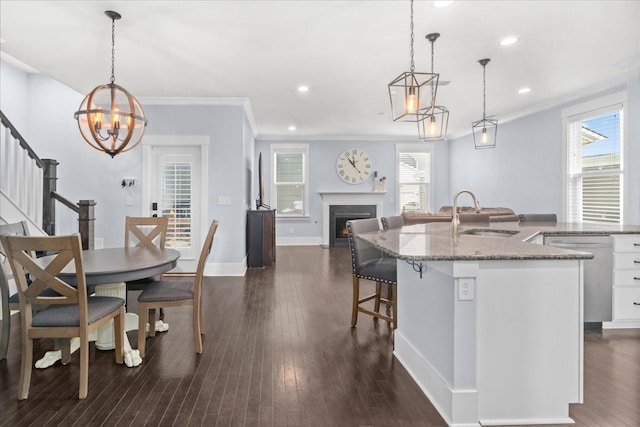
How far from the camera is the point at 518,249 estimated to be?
6.53 feet

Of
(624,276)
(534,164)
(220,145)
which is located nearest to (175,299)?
(220,145)

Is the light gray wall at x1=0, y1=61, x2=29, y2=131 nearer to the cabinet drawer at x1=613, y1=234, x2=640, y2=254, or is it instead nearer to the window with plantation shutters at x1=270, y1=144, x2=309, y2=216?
the window with plantation shutters at x1=270, y1=144, x2=309, y2=216

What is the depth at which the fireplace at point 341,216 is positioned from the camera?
929 cm

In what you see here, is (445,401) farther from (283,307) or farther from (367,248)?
(283,307)

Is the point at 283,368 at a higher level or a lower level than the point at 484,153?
lower

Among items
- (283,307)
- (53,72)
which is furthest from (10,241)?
(53,72)

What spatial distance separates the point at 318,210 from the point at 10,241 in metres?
7.55

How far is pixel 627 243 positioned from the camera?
3230 millimetres

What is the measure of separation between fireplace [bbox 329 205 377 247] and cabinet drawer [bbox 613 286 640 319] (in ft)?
20.4

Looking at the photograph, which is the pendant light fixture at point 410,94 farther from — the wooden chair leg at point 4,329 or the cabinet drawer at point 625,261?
the wooden chair leg at point 4,329

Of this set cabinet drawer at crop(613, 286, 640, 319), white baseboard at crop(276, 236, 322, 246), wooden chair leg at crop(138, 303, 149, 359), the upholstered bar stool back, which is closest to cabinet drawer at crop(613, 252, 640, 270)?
cabinet drawer at crop(613, 286, 640, 319)

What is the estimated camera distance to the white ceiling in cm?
309

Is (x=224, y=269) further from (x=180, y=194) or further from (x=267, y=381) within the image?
(x=267, y=381)

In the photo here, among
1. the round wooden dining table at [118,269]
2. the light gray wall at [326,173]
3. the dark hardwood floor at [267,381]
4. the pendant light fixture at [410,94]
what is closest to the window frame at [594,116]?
the dark hardwood floor at [267,381]
